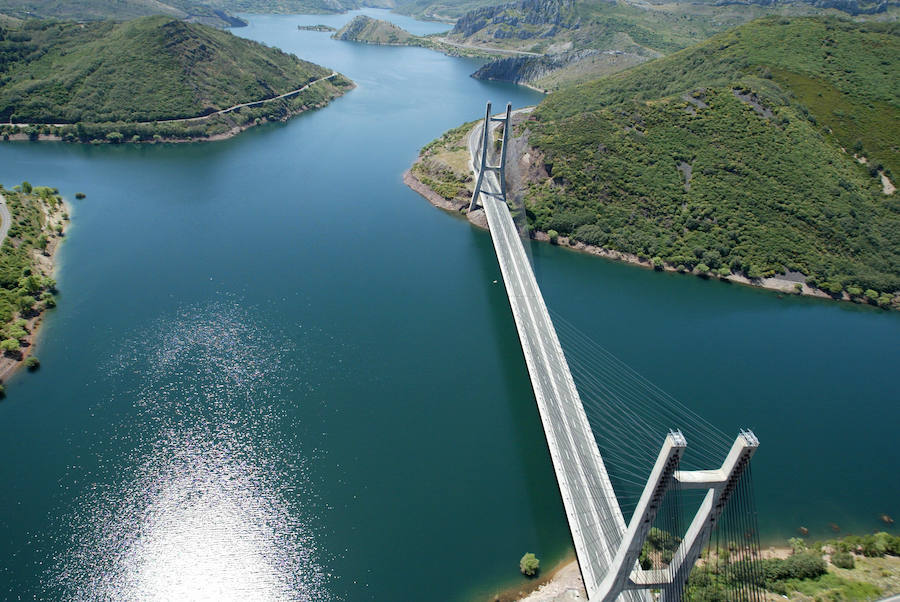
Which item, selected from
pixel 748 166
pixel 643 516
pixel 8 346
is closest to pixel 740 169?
pixel 748 166

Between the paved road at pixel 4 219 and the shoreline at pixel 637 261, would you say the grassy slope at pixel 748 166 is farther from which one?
the paved road at pixel 4 219

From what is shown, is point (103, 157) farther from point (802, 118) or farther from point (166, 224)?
point (802, 118)

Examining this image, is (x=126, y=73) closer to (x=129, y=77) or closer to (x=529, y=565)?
(x=129, y=77)

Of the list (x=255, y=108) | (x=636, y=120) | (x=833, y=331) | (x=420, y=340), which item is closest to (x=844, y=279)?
(x=833, y=331)

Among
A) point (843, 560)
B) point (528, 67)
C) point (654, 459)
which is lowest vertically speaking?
point (654, 459)

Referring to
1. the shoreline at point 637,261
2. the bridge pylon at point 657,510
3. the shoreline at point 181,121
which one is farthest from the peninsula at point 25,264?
the shoreline at point 637,261

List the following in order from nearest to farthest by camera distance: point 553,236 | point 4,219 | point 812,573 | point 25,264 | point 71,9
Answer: point 812,573 < point 25,264 < point 4,219 < point 553,236 < point 71,9

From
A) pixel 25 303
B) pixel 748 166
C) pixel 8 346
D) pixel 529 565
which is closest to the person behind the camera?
pixel 529 565
